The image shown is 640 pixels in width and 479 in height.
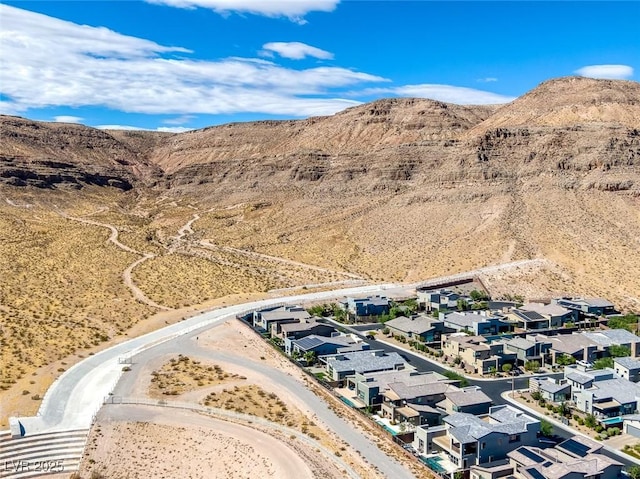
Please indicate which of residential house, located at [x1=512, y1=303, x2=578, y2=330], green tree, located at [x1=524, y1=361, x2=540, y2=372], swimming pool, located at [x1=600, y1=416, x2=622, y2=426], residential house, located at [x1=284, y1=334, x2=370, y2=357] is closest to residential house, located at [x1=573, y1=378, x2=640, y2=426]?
swimming pool, located at [x1=600, y1=416, x2=622, y2=426]

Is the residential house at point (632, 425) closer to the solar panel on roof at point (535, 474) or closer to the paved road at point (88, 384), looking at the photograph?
the solar panel on roof at point (535, 474)

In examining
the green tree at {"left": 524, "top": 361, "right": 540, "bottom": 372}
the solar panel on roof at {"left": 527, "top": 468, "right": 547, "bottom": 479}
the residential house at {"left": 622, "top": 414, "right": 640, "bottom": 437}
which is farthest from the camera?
the green tree at {"left": 524, "top": 361, "right": 540, "bottom": 372}

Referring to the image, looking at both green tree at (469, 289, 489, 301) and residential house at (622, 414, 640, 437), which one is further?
green tree at (469, 289, 489, 301)

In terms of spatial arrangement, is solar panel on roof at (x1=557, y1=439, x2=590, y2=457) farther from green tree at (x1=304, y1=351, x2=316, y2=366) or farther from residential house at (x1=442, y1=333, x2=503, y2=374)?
green tree at (x1=304, y1=351, x2=316, y2=366)

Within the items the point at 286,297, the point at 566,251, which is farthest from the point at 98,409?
the point at 566,251

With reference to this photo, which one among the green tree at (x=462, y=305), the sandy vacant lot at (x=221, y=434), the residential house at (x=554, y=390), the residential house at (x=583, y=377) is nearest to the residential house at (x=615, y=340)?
the residential house at (x=583, y=377)

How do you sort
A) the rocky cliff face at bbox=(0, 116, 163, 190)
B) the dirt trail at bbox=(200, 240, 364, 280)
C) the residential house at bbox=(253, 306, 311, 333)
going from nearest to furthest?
the residential house at bbox=(253, 306, 311, 333) < the dirt trail at bbox=(200, 240, 364, 280) < the rocky cliff face at bbox=(0, 116, 163, 190)

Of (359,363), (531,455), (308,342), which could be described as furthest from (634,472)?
(308,342)

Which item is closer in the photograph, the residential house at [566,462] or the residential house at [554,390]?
the residential house at [566,462]
